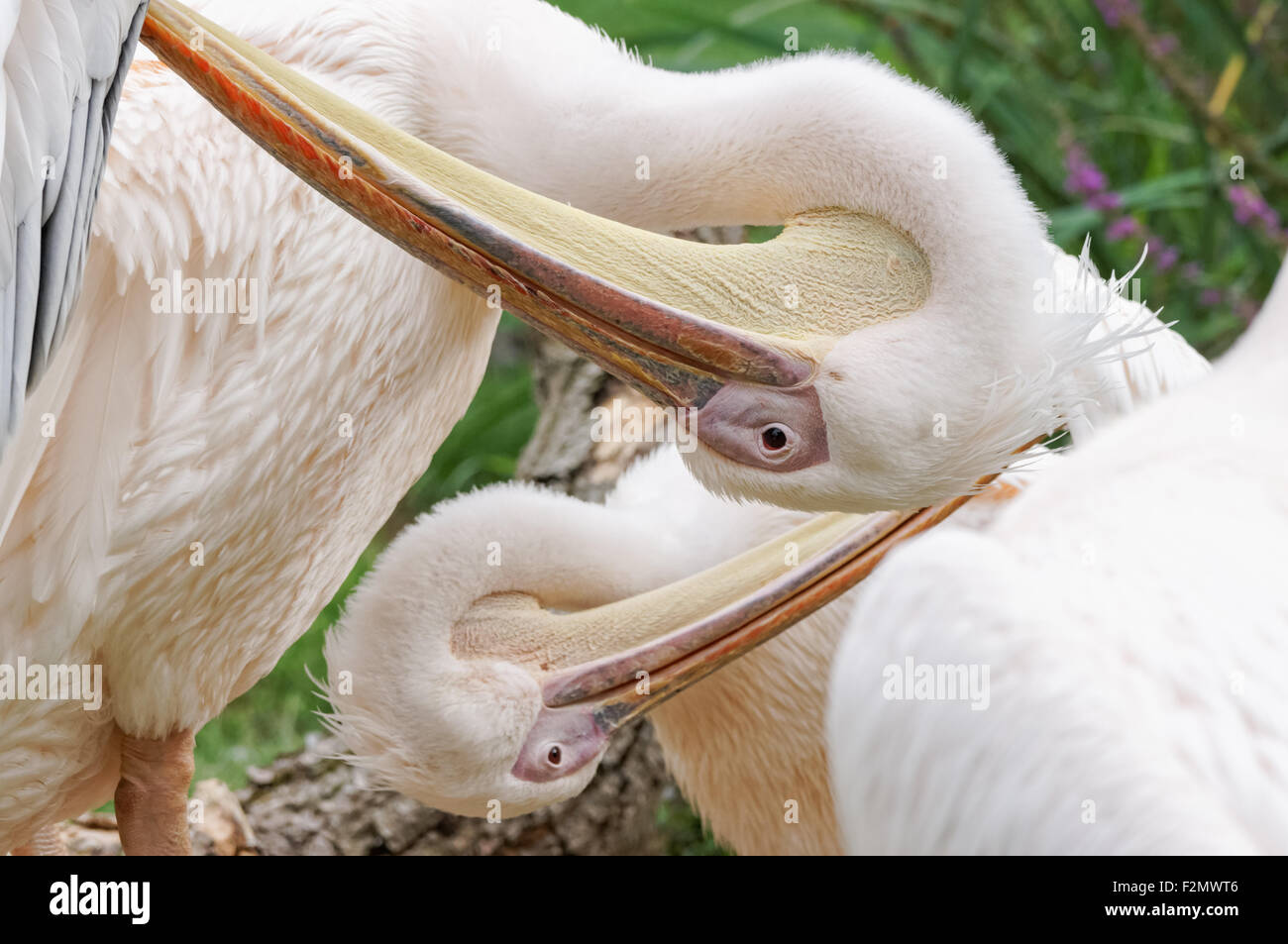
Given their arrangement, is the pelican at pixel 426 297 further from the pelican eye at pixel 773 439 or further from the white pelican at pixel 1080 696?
the white pelican at pixel 1080 696

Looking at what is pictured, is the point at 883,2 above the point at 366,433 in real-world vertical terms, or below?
above

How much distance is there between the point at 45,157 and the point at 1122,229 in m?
2.33

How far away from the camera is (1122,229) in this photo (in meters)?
2.97

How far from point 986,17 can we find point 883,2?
0.87m

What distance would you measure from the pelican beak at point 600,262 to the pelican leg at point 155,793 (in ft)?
2.44

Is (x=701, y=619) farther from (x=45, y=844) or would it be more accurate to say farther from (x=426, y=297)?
(x=45, y=844)

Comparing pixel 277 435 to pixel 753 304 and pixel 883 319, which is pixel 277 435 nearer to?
pixel 753 304

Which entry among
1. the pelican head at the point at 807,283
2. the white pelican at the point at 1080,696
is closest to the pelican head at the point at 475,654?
the pelican head at the point at 807,283

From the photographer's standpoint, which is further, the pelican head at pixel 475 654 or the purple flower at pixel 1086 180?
the purple flower at pixel 1086 180

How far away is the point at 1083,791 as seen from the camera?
3.59 feet

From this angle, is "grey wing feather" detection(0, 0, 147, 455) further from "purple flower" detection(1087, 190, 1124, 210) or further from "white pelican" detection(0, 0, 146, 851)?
"purple flower" detection(1087, 190, 1124, 210)

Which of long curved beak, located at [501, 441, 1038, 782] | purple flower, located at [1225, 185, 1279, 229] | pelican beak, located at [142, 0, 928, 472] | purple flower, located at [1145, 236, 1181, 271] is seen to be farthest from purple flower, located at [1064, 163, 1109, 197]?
pelican beak, located at [142, 0, 928, 472]

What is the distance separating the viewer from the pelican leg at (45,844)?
1.98 m
